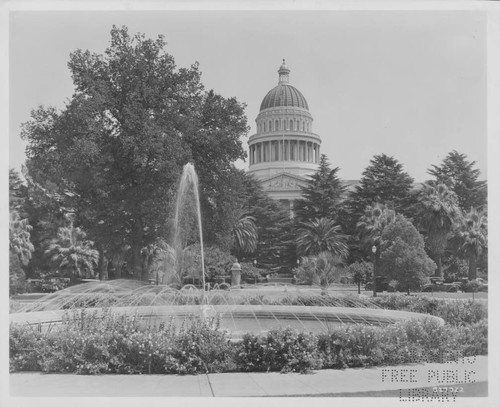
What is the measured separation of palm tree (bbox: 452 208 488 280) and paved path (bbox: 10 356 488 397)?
31.4 metres

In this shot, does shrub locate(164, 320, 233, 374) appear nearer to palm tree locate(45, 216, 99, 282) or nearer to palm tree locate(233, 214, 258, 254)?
palm tree locate(45, 216, 99, 282)

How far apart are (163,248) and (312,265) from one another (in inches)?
367

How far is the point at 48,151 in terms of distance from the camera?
2519 cm

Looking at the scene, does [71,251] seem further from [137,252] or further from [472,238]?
[472,238]

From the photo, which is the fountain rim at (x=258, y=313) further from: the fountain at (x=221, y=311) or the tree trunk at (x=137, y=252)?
the tree trunk at (x=137, y=252)

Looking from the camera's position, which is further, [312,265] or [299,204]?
[299,204]

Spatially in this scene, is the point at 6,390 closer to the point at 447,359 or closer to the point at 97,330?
the point at 97,330

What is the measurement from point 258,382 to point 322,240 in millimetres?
44322

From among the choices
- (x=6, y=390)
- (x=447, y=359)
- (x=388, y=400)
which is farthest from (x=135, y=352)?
(x=447, y=359)

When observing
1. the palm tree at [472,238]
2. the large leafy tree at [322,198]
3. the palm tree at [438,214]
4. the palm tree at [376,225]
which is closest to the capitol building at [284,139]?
the large leafy tree at [322,198]

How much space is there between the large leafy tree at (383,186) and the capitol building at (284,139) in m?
31.2

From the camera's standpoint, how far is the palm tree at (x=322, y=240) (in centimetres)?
5140

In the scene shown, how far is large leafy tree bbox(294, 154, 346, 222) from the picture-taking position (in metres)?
58.7

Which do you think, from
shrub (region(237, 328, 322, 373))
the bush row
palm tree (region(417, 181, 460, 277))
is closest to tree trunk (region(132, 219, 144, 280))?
the bush row
